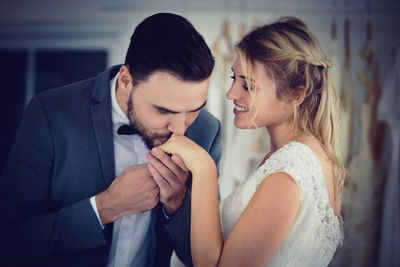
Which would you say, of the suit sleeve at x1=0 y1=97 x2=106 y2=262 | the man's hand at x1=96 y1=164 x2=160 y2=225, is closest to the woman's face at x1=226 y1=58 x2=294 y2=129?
the man's hand at x1=96 y1=164 x2=160 y2=225

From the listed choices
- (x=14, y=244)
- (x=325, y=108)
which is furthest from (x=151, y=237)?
(x=325, y=108)

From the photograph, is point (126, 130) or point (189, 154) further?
point (126, 130)

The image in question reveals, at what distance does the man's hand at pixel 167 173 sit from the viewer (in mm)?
912

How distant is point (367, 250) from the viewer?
1988 mm

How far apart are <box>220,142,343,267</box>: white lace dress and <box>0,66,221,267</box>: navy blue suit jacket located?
0.29 m

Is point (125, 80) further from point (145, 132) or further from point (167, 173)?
point (167, 173)

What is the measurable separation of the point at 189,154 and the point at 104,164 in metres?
0.26

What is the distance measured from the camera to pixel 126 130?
1.04 m

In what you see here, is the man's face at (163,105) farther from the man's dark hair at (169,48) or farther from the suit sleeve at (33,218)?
the suit sleeve at (33,218)

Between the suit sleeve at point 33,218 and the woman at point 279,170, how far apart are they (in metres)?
0.30

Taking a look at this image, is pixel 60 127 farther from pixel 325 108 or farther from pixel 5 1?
pixel 5 1

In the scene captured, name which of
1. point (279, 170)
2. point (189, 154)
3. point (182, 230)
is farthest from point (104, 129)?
point (279, 170)

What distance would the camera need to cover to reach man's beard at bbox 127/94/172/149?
1016 mm

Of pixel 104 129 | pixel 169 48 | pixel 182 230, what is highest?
pixel 169 48
